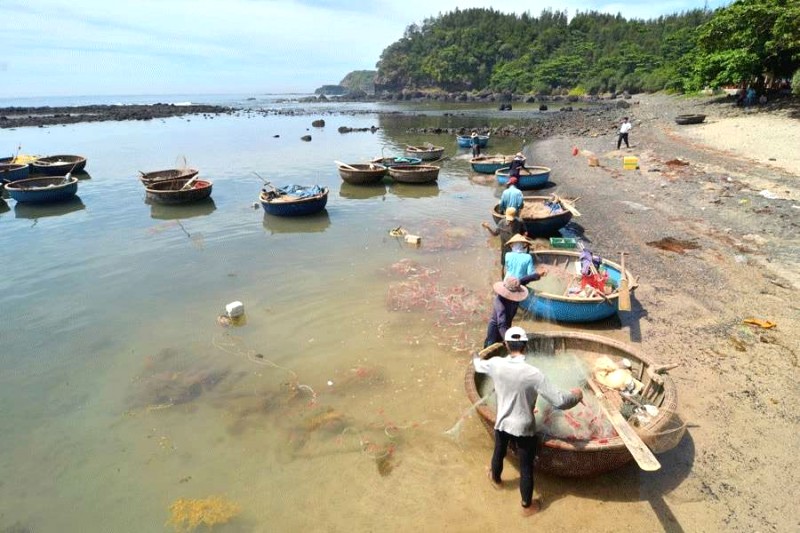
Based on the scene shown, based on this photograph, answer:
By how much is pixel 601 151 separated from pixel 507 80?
99.0 m

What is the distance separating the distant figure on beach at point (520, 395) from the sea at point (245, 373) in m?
1.10

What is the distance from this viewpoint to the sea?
5.84 m

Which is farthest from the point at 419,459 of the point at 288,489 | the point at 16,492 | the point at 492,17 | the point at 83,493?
the point at 492,17

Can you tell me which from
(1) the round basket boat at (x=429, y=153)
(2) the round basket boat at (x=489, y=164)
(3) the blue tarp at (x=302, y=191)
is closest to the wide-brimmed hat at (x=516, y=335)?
(3) the blue tarp at (x=302, y=191)

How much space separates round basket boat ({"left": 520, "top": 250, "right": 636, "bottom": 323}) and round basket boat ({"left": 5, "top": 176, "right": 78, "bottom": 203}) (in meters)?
23.4

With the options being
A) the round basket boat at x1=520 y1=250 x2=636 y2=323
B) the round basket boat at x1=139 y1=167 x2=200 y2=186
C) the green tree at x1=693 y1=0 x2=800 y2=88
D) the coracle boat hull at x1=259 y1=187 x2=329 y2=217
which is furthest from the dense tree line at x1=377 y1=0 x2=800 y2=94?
the round basket boat at x1=139 y1=167 x2=200 y2=186

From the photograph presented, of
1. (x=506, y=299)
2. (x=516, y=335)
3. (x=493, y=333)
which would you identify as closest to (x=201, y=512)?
(x=516, y=335)

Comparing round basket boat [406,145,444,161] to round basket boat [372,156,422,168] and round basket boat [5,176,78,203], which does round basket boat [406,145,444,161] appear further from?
round basket boat [5,176,78,203]

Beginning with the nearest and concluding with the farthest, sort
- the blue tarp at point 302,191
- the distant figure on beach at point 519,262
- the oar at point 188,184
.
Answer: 1. the distant figure on beach at point 519,262
2. the blue tarp at point 302,191
3. the oar at point 188,184

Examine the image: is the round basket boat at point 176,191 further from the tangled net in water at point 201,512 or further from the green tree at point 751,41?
the green tree at point 751,41

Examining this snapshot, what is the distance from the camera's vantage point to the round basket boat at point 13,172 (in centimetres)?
2408

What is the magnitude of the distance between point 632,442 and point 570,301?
13.4 ft

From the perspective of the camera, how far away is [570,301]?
28.3ft

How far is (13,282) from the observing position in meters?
13.3
